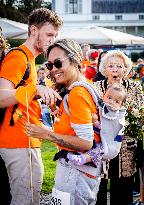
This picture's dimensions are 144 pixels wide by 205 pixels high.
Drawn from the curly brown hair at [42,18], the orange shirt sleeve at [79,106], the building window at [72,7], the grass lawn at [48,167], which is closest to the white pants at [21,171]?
the orange shirt sleeve at [79,106]

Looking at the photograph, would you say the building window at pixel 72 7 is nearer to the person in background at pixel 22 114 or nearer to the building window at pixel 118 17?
the building window at pixel 118 17

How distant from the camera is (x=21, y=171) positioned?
3355 millimetres

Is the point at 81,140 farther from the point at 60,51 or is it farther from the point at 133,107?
the point at 133,107

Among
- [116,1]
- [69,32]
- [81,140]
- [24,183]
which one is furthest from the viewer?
[116,1]

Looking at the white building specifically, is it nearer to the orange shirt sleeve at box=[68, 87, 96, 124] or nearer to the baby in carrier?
the baby in carrier

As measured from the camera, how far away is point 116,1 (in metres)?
85.2

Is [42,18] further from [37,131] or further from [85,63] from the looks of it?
[85,63]

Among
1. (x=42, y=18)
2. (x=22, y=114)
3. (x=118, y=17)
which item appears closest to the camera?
(x=22, y=114)

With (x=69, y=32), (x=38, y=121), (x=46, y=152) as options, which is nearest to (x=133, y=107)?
(x=38, y=121)

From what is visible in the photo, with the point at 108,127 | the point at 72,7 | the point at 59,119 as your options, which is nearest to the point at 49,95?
the point at 59,119

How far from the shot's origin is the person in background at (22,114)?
3186 mm

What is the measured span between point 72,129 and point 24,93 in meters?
0.44

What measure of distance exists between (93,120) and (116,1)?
279 feet

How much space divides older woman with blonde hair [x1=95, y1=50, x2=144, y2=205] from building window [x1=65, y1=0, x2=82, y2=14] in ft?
247
